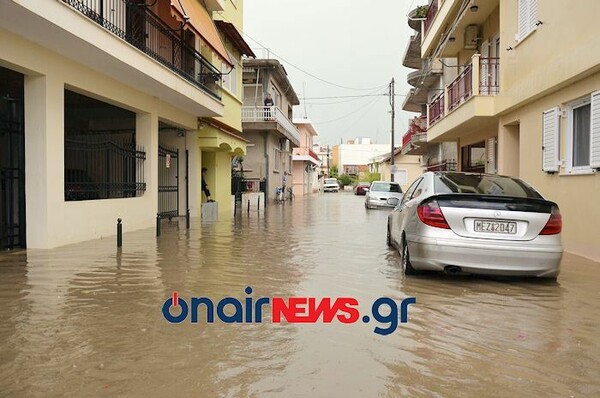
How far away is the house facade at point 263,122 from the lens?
92.4ft

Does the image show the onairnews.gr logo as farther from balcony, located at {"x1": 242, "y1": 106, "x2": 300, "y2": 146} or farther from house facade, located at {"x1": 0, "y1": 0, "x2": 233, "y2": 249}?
balcony, located at {"x1": 242, "y1": 106, "x2": 300, "y2": 146}

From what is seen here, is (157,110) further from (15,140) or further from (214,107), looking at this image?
(15,140)

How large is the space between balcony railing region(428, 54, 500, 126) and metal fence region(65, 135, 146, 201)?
8628 mm

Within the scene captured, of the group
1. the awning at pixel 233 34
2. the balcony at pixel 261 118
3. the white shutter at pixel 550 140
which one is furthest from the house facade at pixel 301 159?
the white shutter at pixel 550 140

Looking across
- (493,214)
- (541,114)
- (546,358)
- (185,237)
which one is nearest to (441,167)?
(541,114)

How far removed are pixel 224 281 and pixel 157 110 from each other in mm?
8408

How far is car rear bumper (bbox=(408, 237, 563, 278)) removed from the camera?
19.6ft

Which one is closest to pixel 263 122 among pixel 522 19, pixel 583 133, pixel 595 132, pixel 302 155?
pixel 522 19

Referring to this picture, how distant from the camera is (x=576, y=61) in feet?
27.3

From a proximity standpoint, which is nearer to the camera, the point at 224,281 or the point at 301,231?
the point at 224,281

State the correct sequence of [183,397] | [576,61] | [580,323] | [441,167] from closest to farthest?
1. [183,397]
2. [580,323]
3. [576,61]
4. [441,167]

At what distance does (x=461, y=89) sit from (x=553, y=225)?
9.37 meters

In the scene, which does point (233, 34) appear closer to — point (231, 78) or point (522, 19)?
point (231, 78)

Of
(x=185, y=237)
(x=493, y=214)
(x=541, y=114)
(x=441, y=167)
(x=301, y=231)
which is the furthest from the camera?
(x=441, y=167)
